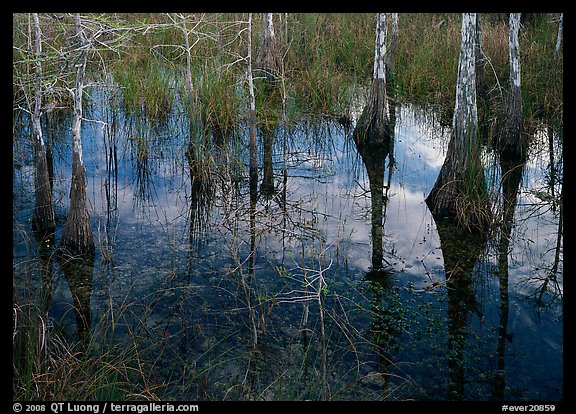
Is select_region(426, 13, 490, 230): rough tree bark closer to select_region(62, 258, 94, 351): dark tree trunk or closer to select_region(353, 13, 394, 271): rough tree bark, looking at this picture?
select_region(353, 13, 394, 271): rough tree bark

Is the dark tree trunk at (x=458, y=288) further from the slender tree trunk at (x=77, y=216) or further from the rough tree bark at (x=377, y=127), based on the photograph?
the slender tree trunk at (x=77, y=216)

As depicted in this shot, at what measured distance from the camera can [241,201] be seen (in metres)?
7.79

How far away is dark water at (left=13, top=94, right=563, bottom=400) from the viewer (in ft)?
15.2

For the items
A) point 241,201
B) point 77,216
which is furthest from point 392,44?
point 77,216

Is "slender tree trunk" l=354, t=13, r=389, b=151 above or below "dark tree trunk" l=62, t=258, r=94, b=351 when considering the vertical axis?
above

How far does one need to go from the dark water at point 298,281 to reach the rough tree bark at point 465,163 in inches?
11.4

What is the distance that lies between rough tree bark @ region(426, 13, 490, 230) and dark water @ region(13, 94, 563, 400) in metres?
0.29

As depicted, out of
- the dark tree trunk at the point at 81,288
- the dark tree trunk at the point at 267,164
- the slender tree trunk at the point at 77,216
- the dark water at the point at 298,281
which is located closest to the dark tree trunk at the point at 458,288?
the dark water at the point at 298,281

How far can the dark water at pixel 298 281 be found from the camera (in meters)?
4.64

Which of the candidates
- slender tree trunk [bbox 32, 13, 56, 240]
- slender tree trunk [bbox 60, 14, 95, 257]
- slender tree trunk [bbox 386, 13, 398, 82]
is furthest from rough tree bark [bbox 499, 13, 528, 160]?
slender tree trunk [bbox 32, 13, 56, 240]
